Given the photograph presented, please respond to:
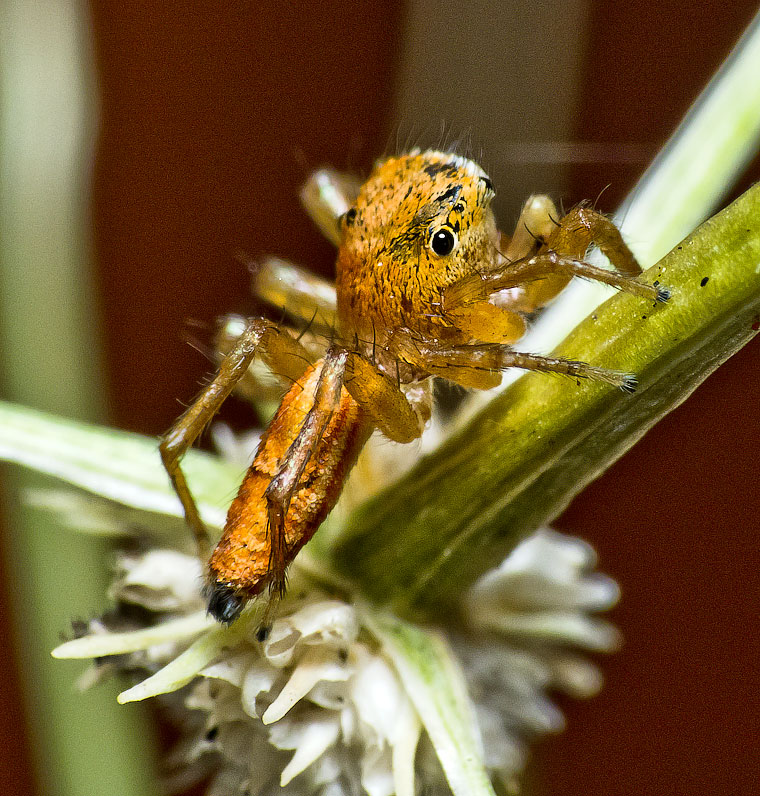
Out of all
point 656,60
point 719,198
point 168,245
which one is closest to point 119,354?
point 168,245

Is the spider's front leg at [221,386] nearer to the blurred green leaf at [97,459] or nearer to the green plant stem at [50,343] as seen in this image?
the blurred green leaf at [97,459]

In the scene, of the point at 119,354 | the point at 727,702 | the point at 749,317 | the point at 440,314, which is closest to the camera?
the point at 749,317

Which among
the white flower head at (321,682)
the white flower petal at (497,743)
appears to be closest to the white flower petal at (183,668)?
the white flower head at (321,682)

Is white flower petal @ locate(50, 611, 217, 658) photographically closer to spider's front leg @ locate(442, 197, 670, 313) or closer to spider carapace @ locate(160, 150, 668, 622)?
spider carapace @ locate(160, 150, 668, 622)

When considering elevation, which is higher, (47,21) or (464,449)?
(47,21)

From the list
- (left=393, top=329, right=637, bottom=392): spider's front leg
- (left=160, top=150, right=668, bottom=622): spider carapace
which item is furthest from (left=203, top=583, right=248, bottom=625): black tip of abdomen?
(left=393, top=329, right=637, bottom=392): spider's front leg

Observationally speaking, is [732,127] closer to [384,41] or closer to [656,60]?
[656,60]

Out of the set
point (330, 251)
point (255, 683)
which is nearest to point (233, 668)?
point (255, 683)
